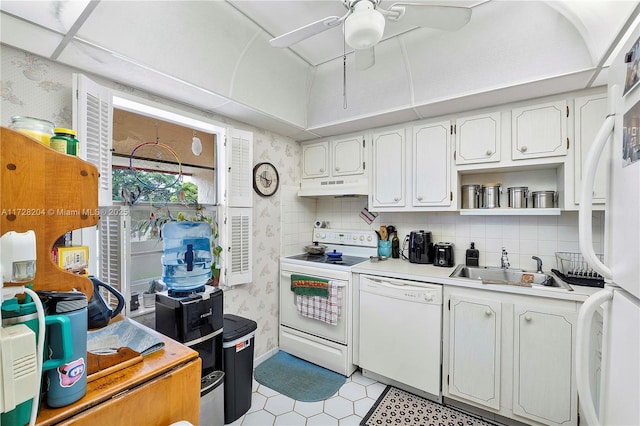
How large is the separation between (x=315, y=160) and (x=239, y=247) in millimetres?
1336

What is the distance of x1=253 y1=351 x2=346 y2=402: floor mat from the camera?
226 centimetres

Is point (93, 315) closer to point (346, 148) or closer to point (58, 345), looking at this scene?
point (58, 345)

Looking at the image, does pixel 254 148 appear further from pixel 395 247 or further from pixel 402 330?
pixel 402 330

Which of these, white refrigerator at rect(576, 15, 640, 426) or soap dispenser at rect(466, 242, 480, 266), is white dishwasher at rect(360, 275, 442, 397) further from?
white refrigerator at rect(576, 15, 640, 426)

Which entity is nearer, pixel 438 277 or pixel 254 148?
pixel 438 277

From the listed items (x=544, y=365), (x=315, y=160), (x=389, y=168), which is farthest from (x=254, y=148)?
(x=544, y=365)

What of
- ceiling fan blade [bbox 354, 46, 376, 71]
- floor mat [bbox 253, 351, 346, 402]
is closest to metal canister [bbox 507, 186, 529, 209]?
ceiling fan blade [bbox 354, 46, 376, 71]

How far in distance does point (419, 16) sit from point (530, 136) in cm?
141

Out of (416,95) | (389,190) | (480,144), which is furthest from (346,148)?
(480,144)

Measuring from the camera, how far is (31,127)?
1011mm

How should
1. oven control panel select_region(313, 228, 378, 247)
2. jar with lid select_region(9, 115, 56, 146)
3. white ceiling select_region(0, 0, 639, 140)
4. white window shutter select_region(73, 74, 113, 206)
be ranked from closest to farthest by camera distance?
1. jar with lid select_region(9, 115, 56, 146)
2. white ceiling select_region(0, 0, 639, 140)
3. white window shutter select_region(73, 74, 113, 206)
4. oven control panel select_region(313, 228, 378, 247)

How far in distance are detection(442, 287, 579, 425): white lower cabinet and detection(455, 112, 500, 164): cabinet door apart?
1068 mm

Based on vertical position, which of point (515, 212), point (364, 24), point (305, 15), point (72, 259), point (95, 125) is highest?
point (305, 15)

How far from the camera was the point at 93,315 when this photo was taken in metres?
1.18
